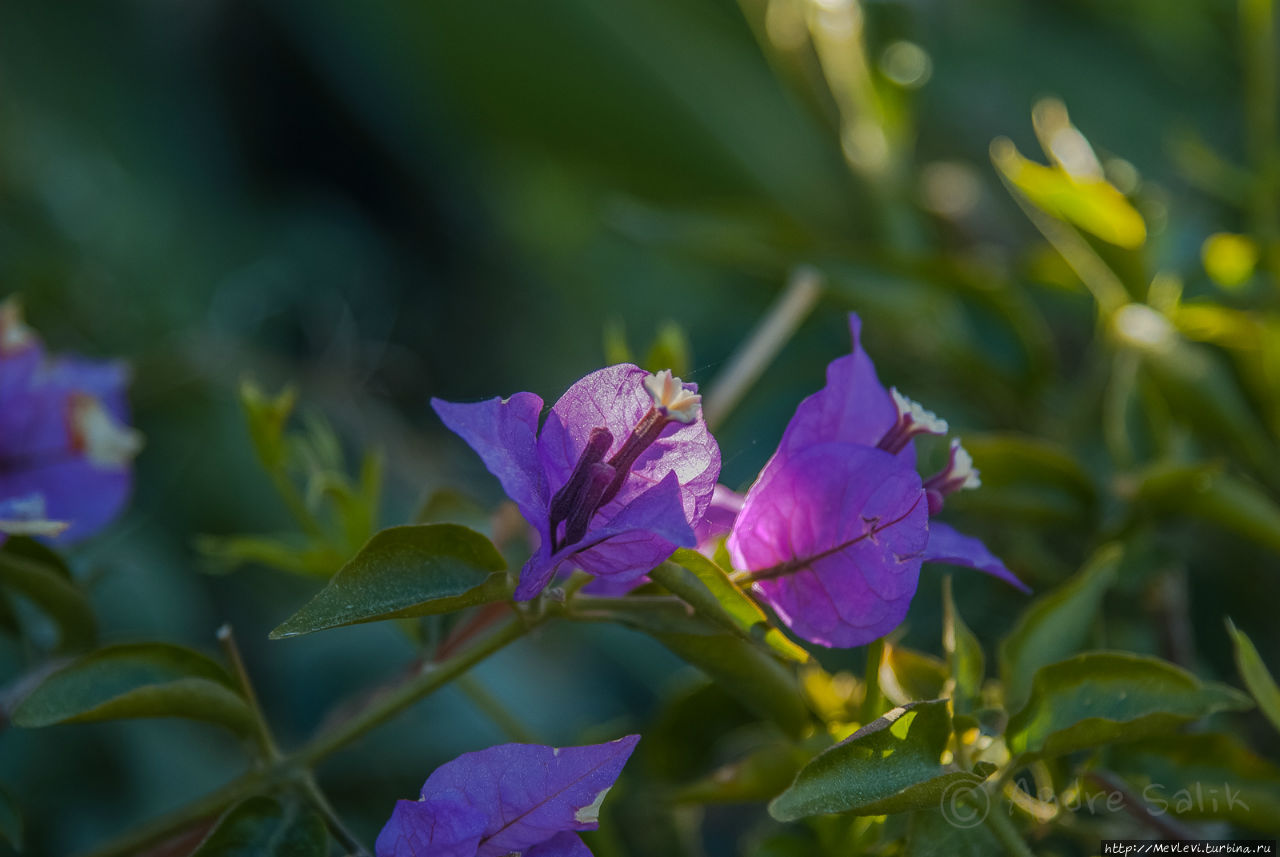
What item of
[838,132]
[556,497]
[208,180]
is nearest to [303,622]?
[556,497]

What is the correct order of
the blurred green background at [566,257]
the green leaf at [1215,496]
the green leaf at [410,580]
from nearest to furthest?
the green leaf at [410,580] → the green leaf at [1215,496] → the blurred green background at [566,257]

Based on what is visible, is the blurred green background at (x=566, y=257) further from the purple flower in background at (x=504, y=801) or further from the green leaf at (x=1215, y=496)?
the purple flower in background at (x=504, y=801)

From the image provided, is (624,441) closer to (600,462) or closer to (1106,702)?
(600,462)

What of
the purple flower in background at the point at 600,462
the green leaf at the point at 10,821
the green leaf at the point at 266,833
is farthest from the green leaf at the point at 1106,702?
the green leaf at the point at 10,821

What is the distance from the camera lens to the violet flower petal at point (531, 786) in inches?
12.2

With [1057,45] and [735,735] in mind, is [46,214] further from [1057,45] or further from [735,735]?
[1057,45]

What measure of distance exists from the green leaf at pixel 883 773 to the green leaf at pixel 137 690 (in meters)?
0.19

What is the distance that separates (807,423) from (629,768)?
273mm

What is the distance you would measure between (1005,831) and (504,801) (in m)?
0.16

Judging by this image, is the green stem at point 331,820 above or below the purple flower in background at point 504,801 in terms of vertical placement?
below

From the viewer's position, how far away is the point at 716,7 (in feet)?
3.83

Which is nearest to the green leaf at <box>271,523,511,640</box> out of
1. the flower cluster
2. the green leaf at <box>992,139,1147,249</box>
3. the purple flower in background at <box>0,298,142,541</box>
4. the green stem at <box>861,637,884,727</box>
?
the flower cluster

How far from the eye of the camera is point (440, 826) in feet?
1.02

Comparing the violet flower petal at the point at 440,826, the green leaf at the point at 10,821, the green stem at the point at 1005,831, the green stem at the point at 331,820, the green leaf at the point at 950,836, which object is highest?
the green stem at the point at 1005,831
